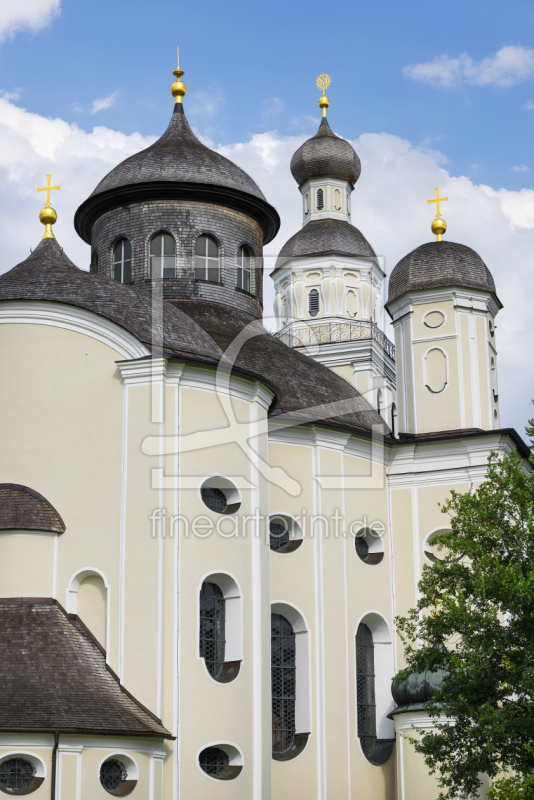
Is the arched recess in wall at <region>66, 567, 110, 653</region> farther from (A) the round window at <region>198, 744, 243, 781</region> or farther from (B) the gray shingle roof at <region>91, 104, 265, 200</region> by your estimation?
(B) the gray shingle roof at <region>91, 104, 265, 200</region>

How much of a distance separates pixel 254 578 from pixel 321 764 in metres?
4.67

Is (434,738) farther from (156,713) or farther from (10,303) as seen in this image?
(10,303)

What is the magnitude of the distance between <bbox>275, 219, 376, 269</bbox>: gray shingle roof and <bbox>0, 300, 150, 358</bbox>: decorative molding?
24.7 m

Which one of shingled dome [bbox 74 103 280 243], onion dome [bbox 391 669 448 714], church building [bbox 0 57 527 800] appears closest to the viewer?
church building [bbox 0 57 527 800]

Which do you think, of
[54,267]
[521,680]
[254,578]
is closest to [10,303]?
[54,267]

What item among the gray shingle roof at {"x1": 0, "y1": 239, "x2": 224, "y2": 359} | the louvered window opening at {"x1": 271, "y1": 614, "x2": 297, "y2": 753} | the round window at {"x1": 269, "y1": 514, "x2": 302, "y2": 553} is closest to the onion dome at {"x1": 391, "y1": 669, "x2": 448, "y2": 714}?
the louvered window opening at {"x1": 271, "y1": 614, "x2": 297, "y2": 753}

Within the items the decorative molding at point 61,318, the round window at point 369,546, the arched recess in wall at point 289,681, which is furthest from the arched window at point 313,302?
the decorative molding at point 61,318

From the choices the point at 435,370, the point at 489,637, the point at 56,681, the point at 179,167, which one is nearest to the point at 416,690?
the point at 489,637

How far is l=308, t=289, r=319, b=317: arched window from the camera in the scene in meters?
48.0

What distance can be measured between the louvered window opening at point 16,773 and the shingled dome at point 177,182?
15939 mm

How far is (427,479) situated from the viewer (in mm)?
29672

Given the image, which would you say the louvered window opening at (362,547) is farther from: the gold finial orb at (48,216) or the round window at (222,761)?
the gold finial orb at (48,216)

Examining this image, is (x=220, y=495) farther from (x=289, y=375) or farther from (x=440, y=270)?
(x=440, y=270)

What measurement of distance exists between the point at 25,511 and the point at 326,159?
28.9 m
